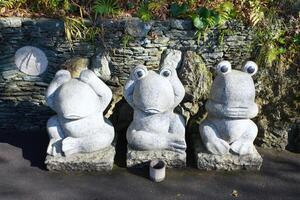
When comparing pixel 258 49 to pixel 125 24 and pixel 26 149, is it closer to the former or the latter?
pixel 125 24

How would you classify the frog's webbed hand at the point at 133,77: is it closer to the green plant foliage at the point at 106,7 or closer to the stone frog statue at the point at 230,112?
the stone frog statue at the point at 230,112

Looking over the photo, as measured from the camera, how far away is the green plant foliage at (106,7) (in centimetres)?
482

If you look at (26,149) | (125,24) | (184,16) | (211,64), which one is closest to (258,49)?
(211,64)

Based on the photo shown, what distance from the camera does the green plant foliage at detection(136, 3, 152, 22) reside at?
4.81 m

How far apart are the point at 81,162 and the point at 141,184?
69 centimetres

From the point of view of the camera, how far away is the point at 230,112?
4.20m

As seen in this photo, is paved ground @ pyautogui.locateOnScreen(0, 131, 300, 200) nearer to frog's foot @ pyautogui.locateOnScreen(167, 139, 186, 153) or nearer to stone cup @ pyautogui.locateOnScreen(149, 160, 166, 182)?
stone cup @ pyautogui.locateOnScreen(149, 160, 166, 182)

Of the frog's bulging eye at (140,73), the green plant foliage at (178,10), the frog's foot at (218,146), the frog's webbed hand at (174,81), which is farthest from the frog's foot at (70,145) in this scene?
the green plant foliage at (178,10)

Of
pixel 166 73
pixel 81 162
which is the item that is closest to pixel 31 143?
pixel 81 162

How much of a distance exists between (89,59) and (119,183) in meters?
1.64

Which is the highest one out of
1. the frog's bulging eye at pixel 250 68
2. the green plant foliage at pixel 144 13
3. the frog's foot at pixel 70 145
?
the green plant foliage at pixel 144 13

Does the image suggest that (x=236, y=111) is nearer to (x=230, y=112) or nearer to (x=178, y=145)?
(x=230, y=112)

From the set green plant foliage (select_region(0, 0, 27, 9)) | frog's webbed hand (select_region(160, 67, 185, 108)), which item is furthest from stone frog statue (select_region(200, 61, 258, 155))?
green plant foliage (select_region(0, 0, 27, 9))

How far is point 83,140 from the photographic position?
14.1ft
